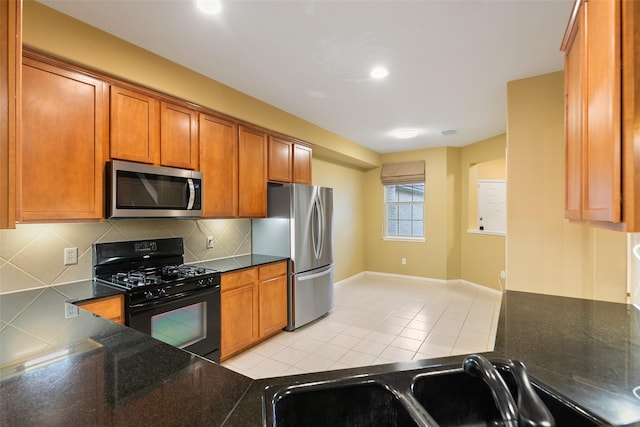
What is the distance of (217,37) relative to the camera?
84.4 inches

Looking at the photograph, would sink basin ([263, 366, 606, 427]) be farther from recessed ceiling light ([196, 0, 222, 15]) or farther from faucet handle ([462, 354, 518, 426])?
recessed ceiling light ([196, 0, 222, 15])

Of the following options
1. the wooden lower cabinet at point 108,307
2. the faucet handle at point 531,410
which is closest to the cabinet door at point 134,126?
Answer: the wooden lower cabinet at point 108,307

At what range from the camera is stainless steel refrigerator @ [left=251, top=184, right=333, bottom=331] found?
3.46 metres

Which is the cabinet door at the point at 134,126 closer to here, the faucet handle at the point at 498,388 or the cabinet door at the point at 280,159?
the cabinet door at the point at 280,159

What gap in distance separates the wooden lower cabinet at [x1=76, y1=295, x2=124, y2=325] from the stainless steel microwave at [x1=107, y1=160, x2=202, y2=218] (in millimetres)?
580

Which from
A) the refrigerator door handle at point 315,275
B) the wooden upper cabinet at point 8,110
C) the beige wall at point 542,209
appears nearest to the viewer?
the wooden upper cabinet at point 8,110

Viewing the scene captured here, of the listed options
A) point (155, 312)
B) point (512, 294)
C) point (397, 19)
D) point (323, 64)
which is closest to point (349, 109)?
point (323, 64)

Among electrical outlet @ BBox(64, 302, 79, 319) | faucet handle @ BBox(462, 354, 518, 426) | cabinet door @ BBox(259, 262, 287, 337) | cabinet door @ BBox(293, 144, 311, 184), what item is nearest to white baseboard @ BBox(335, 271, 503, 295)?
cabinet door @ BBox(259, 262, 287, 337)

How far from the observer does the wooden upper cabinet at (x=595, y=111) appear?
0.87 meters

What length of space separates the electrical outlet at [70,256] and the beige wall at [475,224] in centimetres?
542

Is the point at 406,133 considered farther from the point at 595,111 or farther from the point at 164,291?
the point at 164,291

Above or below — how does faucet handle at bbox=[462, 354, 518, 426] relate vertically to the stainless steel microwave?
below

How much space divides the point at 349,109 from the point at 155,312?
114 inches

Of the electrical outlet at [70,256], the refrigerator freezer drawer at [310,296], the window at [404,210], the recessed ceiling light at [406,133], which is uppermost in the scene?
the recessed ceiling light at [406,133]
